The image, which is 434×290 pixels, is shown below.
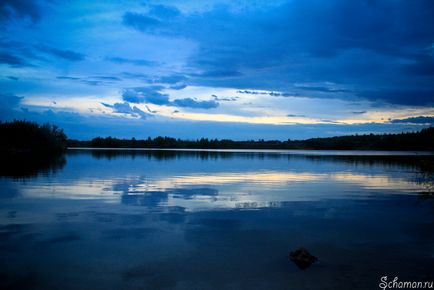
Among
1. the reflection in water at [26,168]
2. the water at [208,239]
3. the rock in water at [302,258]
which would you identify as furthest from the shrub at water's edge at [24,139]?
the rock in water at [302,258]

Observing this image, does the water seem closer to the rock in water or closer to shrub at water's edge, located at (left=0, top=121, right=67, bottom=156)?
the rock in water

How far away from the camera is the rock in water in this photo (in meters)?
8.62

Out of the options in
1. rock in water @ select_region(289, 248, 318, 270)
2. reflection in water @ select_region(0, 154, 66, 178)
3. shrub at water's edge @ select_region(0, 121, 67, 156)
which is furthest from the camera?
shrub at water's edge @ select_region(0, 121, 67, 156)

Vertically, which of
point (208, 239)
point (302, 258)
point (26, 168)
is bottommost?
point (208, 239)

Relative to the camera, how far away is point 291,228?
12219mm

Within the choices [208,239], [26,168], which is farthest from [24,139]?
[208,239]

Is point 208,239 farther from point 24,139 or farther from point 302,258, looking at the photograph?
point 24,139

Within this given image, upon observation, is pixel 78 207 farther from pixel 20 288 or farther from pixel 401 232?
pixel 401 232

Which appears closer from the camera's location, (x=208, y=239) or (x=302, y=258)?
(x=302, y=258)

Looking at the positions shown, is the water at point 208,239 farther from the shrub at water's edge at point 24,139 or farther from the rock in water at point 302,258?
the shrub at water's edge at point 24,139

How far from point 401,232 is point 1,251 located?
40.3 ft

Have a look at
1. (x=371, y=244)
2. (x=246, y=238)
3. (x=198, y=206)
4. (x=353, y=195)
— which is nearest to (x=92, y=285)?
(x=246, y=238)

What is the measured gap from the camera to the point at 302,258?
28.7 feet

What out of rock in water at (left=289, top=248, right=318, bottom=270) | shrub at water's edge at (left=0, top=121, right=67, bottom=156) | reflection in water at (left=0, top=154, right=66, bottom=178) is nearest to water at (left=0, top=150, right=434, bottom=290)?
rock in water at (left=289, top=248, right=318, bottom=270)
